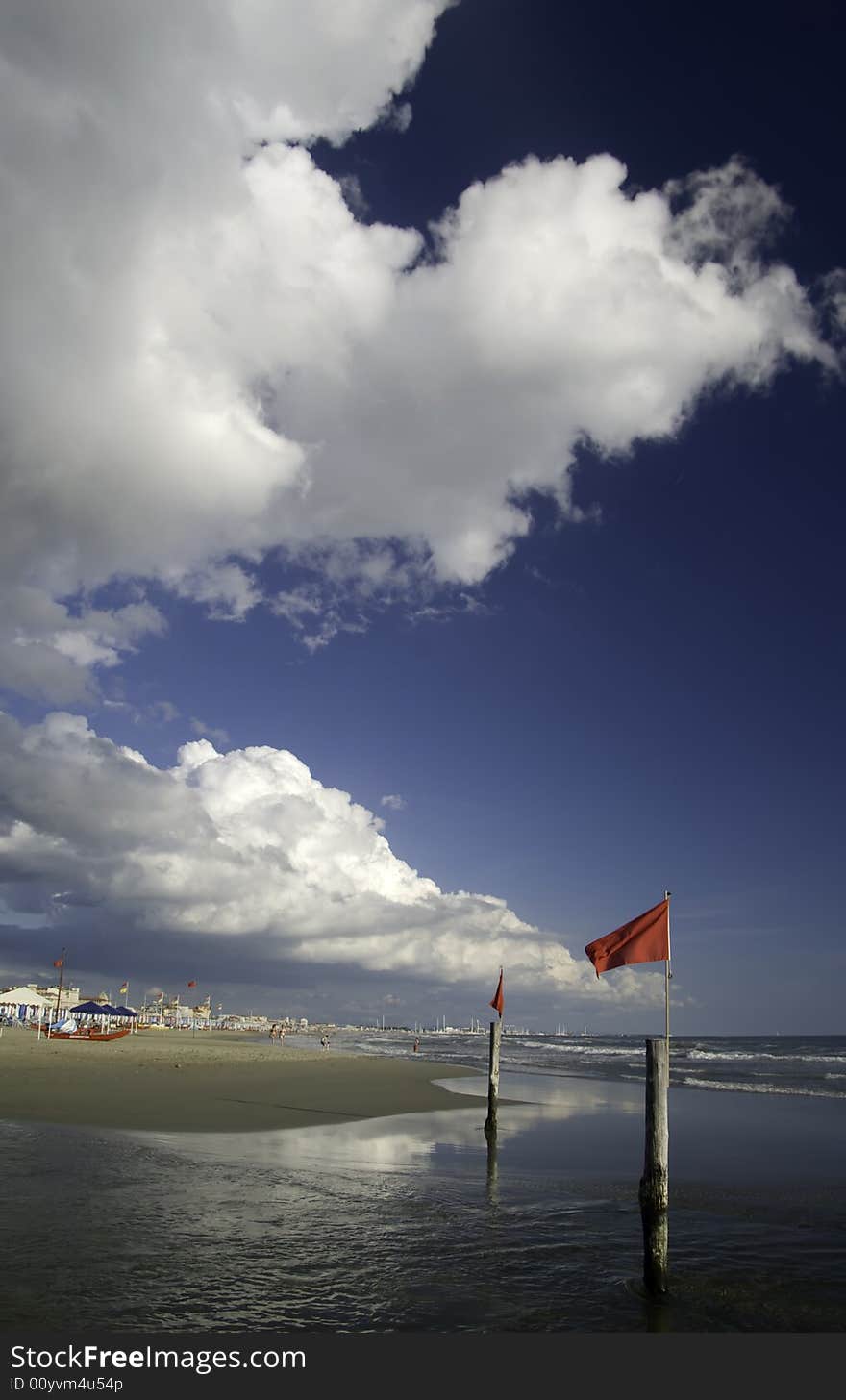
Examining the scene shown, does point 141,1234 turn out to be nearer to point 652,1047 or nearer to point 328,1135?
point 652,1047

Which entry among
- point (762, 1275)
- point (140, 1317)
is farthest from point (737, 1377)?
point (140, 1317)

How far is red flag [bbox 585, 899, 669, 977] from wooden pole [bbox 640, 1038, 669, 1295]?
1445mm

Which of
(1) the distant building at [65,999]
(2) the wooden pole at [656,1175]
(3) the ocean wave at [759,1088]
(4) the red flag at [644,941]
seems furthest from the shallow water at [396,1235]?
(1) the distant building at [65,999]

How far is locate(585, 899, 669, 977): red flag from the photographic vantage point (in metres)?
14.4

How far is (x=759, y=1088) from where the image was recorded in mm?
48219

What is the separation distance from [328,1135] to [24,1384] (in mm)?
18037

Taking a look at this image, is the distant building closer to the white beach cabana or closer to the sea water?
the white beach cabana

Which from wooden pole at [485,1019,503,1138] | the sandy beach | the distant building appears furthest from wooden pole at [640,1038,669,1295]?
the distant building

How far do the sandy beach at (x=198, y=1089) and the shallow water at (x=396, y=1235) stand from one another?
120 inches

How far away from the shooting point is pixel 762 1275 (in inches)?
511

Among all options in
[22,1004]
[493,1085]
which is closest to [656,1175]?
[493,1085]

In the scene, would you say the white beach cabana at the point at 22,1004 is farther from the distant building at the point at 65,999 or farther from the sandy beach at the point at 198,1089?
the sandy beach at the point at 198,1089

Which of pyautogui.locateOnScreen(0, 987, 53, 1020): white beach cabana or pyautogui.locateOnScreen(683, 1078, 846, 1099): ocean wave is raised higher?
pyautogui.locateOnScreen(683, 1078, 846, 1099): ocean wave

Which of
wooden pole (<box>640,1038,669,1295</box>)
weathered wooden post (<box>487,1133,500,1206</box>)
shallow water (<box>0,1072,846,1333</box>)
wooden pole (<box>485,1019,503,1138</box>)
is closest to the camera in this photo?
shallow water (<box>0,1072,846,1333</box>)
